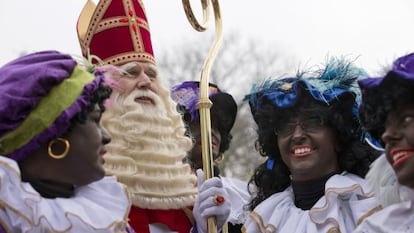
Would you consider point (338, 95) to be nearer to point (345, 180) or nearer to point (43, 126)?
point (345, 180)

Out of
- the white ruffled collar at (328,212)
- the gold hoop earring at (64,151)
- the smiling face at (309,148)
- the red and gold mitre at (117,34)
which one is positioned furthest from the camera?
the red and gold mitre at (117,34)

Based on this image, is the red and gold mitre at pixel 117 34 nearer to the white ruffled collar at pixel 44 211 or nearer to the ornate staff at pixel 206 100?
the ornate staff at pixel 206 100

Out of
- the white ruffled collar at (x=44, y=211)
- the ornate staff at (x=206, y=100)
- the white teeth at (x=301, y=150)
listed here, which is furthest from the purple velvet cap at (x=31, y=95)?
the white teeth at (x=301, y=150)

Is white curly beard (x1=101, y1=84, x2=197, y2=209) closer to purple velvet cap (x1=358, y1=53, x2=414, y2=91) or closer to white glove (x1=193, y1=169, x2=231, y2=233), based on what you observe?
white glove (x1=193, y1=169, x2=231, y2=233)

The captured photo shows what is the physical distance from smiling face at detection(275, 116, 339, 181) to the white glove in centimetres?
39

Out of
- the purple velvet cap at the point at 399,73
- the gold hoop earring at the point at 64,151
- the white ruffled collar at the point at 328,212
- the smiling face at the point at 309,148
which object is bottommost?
the white ruffled collar at the point at 328,212

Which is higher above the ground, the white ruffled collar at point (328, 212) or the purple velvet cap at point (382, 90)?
the purple velvet cap at point (382, 90)

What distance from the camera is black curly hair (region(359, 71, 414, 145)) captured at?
10.3 ft

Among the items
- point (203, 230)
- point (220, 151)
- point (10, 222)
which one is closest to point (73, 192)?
point (10, 222)

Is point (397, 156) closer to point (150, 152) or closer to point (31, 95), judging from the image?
point (31, 95)

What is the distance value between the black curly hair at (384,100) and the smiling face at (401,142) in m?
0.03

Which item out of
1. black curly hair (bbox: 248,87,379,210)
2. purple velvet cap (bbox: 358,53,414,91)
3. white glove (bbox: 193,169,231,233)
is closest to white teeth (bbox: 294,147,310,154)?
black curly hair (bbox: 248,87,379,210)

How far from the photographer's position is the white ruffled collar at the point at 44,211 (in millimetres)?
3119

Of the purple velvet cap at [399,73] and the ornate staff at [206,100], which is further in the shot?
the ornate staff at [206,100]
